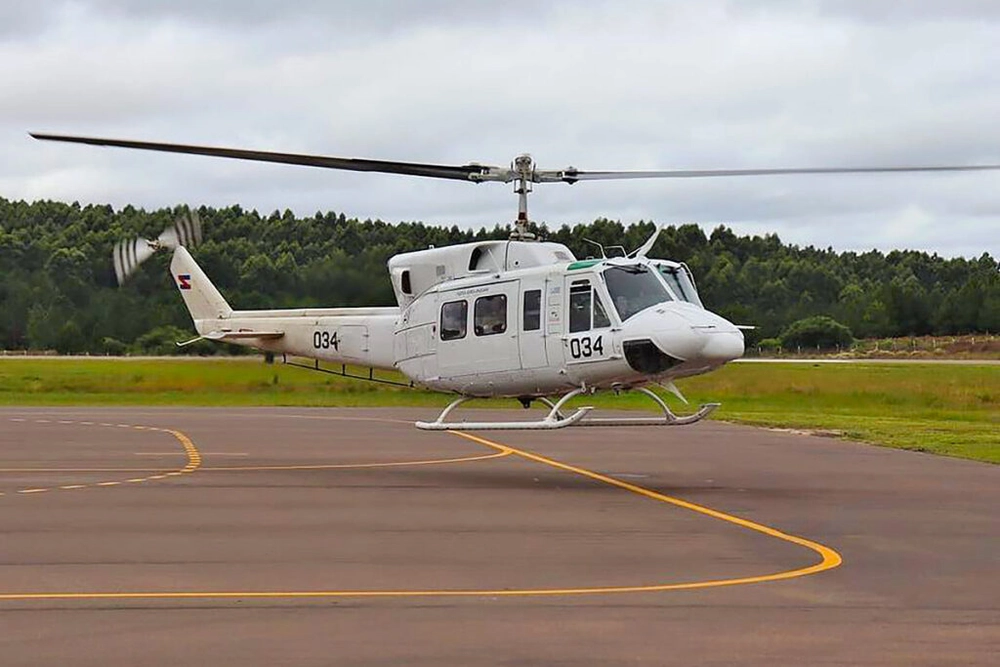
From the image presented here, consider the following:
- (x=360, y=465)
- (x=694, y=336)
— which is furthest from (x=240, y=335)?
(x=694, y=336)

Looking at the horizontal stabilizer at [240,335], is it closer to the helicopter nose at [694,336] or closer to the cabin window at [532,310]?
the cabin window at [532,310]

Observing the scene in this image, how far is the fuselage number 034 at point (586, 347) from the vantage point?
2041 centimetres

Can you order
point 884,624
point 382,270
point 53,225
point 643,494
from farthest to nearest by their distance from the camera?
point 53,225 → point 382,270 → point 643,494 → point 884,624

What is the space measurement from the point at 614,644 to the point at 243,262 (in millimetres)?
35445

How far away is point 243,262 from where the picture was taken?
143 feet

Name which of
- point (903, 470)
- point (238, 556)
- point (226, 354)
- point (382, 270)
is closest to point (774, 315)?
point (226, 354)

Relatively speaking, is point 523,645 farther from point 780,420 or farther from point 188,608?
point 780,420

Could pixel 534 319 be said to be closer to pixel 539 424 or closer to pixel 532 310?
pixel 532 310

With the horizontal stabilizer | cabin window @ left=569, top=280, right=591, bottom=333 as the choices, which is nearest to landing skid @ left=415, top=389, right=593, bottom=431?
cabin window @ left=569, top=280, right=591, bottom=333

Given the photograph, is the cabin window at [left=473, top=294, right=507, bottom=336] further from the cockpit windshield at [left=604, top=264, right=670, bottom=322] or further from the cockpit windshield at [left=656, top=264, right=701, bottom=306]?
the cockpit windshield at [left=656, top=264, right=701, bottom=306]

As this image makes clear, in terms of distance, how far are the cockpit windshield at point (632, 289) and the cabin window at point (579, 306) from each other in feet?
1.25

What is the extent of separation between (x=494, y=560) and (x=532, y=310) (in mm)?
8471

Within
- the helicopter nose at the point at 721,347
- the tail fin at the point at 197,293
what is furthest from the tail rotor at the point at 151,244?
the helicopter nose at the point at 721,347

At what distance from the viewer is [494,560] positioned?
1334 cm
